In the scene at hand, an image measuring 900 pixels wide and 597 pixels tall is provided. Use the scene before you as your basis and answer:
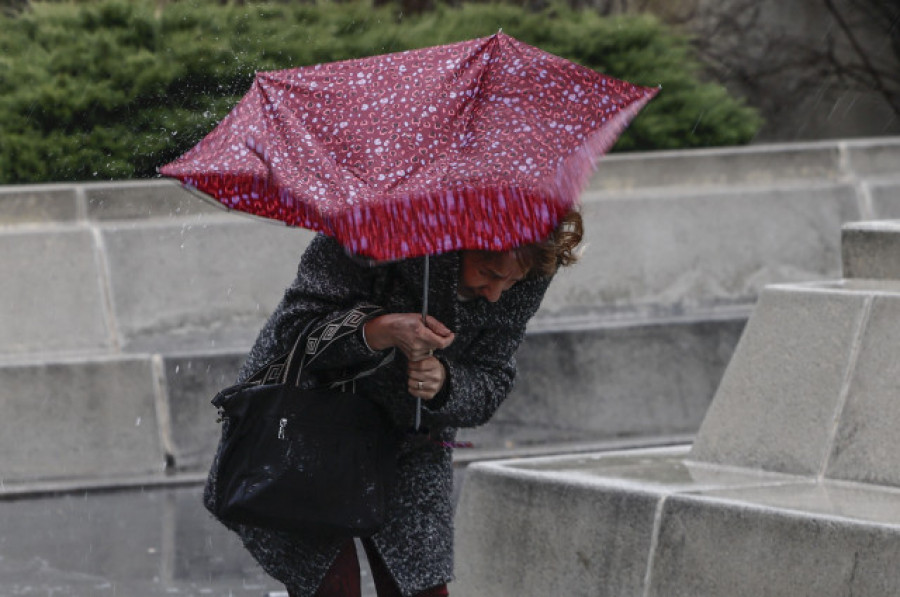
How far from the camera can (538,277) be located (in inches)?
146

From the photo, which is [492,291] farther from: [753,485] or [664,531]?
[753,485]

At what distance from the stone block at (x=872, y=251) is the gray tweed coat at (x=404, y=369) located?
217 cm

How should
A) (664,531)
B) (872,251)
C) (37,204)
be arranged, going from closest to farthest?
(664,531) < (872,251) < (37,204)

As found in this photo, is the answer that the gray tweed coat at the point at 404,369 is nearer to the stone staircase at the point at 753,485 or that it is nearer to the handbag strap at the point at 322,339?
the handbag strap at the point at 322,339

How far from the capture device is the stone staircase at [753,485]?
4.45 metres

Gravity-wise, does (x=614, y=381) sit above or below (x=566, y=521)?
below

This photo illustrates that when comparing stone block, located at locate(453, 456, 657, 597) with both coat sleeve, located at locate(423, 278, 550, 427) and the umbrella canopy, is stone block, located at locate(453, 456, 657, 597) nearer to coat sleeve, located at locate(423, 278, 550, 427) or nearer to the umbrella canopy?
coat sleeve, located at locate(423, 278, 550, 427)

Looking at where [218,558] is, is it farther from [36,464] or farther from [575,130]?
[575,130]

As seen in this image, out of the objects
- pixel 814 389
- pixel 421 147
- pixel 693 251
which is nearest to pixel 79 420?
pixel 693 251

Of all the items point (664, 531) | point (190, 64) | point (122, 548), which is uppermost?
point (190, 64)

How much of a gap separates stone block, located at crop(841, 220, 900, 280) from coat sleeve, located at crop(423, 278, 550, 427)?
2159mm

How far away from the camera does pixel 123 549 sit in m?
6.65

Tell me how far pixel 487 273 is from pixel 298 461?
0.59 metres

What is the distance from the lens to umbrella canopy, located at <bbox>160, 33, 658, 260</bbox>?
3252 mm
